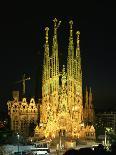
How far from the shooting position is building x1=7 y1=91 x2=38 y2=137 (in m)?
23.3

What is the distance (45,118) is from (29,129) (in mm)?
2838

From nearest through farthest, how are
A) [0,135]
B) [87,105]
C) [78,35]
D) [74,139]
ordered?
[0,135], [74,139], [78,35], [87,105]

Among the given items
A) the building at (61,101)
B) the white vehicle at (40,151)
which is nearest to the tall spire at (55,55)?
the building at (61,101)

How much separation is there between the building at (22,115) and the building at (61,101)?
8.22 ft

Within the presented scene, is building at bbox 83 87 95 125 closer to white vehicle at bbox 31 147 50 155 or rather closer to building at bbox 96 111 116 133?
building at bbox 96 111 116 133

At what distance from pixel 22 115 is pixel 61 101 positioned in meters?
3.87

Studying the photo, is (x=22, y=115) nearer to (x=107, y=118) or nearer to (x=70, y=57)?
(x=70, y=57)

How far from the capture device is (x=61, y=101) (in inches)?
818

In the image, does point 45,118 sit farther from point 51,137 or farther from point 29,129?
point 29,129

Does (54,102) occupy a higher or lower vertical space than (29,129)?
higher

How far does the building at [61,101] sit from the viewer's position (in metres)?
20.7

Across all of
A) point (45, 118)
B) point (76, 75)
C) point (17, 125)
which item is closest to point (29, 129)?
point (17, 125)

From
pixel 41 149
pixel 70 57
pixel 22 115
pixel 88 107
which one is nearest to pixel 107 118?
pixel 88 107

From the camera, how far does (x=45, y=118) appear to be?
68.6 ft
